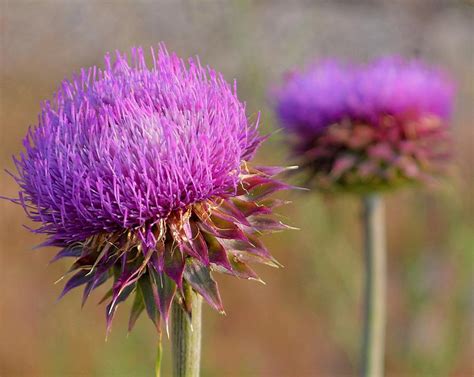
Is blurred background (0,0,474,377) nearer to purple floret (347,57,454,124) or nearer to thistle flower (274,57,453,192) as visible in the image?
thistle flower (274,57,453,192)

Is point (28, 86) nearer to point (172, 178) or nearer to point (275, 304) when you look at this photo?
point (275, 304)

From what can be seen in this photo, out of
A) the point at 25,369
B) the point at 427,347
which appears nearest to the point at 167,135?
the point at 427,347

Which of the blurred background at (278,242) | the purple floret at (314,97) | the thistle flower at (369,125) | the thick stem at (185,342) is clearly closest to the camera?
the thick stem at (185,342)

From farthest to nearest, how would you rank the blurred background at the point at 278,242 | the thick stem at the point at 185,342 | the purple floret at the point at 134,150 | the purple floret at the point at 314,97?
the blurred background at the point at 278,242
the purple floret at the point at 314,97
the thick stem at the point at 185,342
the purple floret at the point at 134,150

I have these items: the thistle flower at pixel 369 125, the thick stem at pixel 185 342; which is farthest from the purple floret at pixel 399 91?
the thick stem at pixel 185 342

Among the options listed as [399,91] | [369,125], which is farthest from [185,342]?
[399,91]

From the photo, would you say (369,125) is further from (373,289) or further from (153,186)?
(153,186)

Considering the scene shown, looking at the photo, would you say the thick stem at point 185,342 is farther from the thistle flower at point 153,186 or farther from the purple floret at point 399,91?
the purple floret at point 399,91
